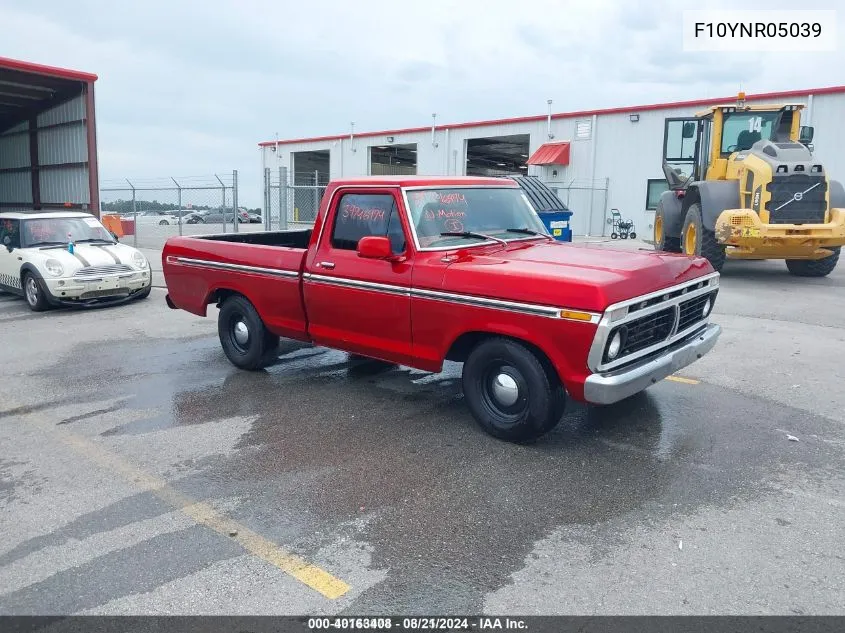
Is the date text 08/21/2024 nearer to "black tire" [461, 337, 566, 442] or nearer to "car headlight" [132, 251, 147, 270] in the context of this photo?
"black tire" [461, 337, 566, 442]

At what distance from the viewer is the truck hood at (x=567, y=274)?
4355mm

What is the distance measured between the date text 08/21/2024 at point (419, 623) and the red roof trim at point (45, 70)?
16.8m

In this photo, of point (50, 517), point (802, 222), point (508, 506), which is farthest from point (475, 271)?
point (802, 222)

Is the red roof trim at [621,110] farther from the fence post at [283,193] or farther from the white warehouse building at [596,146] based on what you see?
the fence post at [283,193]

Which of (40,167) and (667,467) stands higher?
(40,167)

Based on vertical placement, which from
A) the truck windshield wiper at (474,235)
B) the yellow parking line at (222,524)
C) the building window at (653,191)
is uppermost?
the building window at (653,191)

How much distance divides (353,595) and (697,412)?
11.7 feet

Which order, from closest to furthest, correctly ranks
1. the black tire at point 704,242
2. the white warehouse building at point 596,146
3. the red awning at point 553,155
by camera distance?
the black tire at point 704,242 < the white warehouse building at point 596,146 < the red awning at point 553,155

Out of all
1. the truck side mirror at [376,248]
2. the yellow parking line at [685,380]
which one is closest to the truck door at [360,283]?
the truck side mirror at [376,248]

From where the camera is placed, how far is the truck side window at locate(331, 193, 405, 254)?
5.55 meters

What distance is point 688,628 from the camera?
2.91 metres

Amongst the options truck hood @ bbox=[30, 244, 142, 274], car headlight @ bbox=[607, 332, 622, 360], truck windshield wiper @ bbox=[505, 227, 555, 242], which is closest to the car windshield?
truck hood @ bbox=[30, 244, 142, 274]

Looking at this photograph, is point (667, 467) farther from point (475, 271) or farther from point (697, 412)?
point (475, 271)

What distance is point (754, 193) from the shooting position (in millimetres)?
12008
